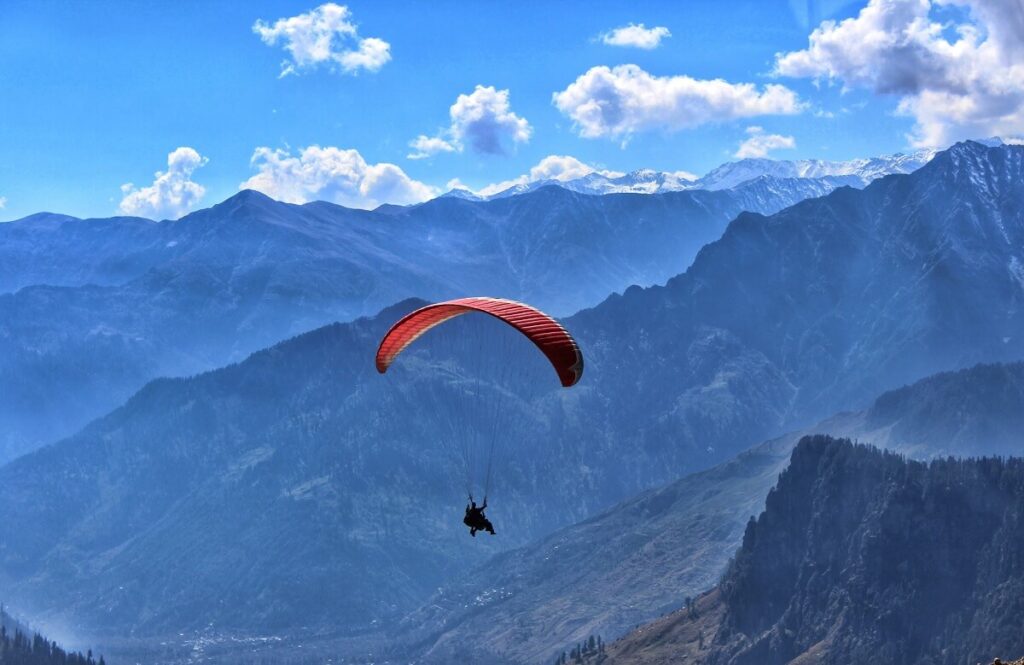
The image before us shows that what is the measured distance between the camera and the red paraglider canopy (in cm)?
12056

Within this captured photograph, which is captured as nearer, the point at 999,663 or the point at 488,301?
the point at 999,663

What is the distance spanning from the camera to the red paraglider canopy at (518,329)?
396 ft

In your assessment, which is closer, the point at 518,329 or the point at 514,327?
the point at 518,329

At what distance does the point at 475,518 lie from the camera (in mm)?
126062

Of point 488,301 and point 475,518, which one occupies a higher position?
point 488,301

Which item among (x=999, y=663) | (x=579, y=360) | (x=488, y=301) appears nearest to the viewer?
(x=999, y=663)

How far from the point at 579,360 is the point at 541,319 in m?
7.66

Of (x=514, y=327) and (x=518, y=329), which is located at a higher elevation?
(x=514, y=327)

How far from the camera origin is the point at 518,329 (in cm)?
11925

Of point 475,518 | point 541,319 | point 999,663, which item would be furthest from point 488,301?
point 999,663

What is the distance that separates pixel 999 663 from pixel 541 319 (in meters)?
54.3

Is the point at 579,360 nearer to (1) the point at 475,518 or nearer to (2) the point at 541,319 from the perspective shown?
(2) the point at 541,319

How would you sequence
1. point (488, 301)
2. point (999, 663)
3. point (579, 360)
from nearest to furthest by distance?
point (999, 663) < point (579, 360) < point (488, 301)

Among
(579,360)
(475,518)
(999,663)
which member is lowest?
(999,663)
